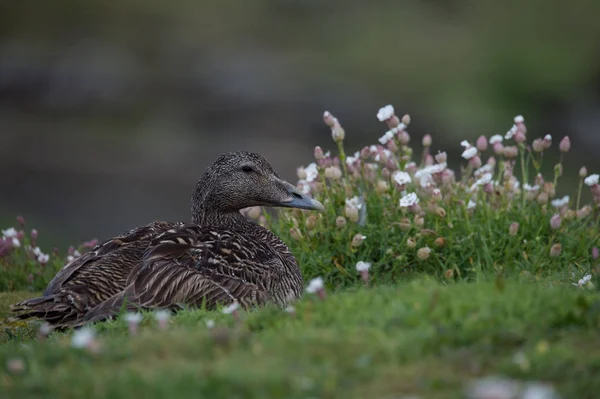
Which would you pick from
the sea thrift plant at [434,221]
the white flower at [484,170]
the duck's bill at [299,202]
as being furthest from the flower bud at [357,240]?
the white flower at [484,170]

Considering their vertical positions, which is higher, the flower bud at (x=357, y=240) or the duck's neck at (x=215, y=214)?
the duck's neck at (x=215, y=214)

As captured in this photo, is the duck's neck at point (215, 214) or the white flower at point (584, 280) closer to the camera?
the white flower at point (584, 280)

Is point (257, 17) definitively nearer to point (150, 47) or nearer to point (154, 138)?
point (150, 47)

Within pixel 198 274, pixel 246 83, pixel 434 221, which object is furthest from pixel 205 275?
pixel 246 83

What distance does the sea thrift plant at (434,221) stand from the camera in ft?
25.9

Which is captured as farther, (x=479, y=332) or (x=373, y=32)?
(x=373, y=32)

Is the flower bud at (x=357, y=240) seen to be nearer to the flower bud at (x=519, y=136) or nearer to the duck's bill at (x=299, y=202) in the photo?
A: the duck's bill at (x=299, y=202)

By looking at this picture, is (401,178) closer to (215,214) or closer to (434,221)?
(434,221)

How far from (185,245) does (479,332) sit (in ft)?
9.64

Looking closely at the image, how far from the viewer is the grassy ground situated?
3998mm

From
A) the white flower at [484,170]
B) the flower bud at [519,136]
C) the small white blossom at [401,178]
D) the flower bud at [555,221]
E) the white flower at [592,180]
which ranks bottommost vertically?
the flower bud at [555,221]

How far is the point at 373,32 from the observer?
26.0 m

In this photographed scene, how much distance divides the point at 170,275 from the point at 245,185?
162 centimetres

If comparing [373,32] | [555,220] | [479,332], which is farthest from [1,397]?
[373,32]
